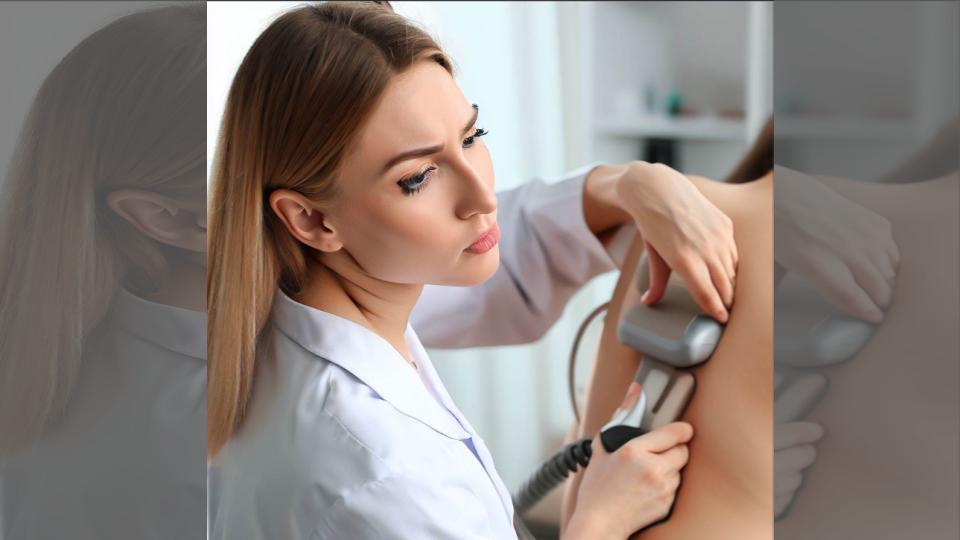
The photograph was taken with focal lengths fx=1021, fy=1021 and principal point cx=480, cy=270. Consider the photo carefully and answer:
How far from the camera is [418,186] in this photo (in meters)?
0.75

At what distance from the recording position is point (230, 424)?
748 millimetres

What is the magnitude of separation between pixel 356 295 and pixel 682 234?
292mm

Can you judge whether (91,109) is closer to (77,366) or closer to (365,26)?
(77,366)

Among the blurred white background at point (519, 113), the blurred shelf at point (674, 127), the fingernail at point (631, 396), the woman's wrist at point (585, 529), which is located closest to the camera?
the woman's wrist at point (585, 529)

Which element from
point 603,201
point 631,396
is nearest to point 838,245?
point 631,396

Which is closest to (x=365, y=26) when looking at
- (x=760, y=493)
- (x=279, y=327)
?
(x=279, y=327)

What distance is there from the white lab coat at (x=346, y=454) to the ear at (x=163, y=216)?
239 millimetres

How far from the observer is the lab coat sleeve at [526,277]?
111cm

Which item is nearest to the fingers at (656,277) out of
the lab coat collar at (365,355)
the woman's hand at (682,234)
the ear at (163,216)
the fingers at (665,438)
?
the woman's hand at (682,234)

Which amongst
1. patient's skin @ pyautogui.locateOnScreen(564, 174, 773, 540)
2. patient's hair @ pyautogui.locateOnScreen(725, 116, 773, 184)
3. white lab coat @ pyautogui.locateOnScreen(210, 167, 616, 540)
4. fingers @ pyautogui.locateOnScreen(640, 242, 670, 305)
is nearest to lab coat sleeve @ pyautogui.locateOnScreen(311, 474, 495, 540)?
white lab coat @ pyautogui.locateOnScreen(210, 167, 616, 540)

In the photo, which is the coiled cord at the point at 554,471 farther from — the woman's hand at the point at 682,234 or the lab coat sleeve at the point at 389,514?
the lab coat sleeve at the point at 389,514

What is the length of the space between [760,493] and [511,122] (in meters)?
0.99

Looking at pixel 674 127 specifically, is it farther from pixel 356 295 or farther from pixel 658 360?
pixel 356 295

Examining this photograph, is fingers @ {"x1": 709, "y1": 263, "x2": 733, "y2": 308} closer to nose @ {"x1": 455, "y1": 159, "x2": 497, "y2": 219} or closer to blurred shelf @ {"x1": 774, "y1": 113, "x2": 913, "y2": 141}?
nose @ {"x1": 455, "y1": 159, "x2": 497, "y2": 219}
